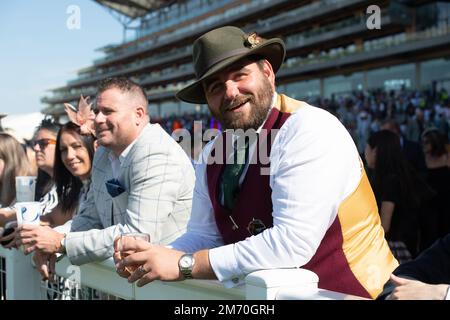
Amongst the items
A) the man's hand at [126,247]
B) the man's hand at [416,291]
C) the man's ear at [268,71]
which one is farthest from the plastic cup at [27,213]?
the man's hand at [416,291]

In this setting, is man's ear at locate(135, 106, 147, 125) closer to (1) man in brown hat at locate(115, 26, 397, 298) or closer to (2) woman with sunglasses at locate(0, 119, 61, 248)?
(1) man in brown hat at locate(115, 26, 397, 298)

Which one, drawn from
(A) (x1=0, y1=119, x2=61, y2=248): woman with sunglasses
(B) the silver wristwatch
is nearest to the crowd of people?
(B) the silver wristwatch

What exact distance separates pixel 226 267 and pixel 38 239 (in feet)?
3.67

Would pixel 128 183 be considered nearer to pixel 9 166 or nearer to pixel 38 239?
pixel 38 239

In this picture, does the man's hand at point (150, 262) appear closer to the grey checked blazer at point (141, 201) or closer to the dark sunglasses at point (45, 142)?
the grey checked blazer at point (141, 201)

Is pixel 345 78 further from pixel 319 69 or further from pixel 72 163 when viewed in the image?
pixel 72 163

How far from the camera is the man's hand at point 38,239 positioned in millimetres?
2355

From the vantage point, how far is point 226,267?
62.3 inches

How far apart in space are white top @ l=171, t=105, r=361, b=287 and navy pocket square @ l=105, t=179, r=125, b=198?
98 centimetres

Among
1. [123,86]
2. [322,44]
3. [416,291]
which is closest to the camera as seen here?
[416,291]

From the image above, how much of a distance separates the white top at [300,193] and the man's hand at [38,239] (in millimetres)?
1041

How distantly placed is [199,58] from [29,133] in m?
10.3

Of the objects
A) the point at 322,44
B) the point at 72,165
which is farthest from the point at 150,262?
the point at 322,44
